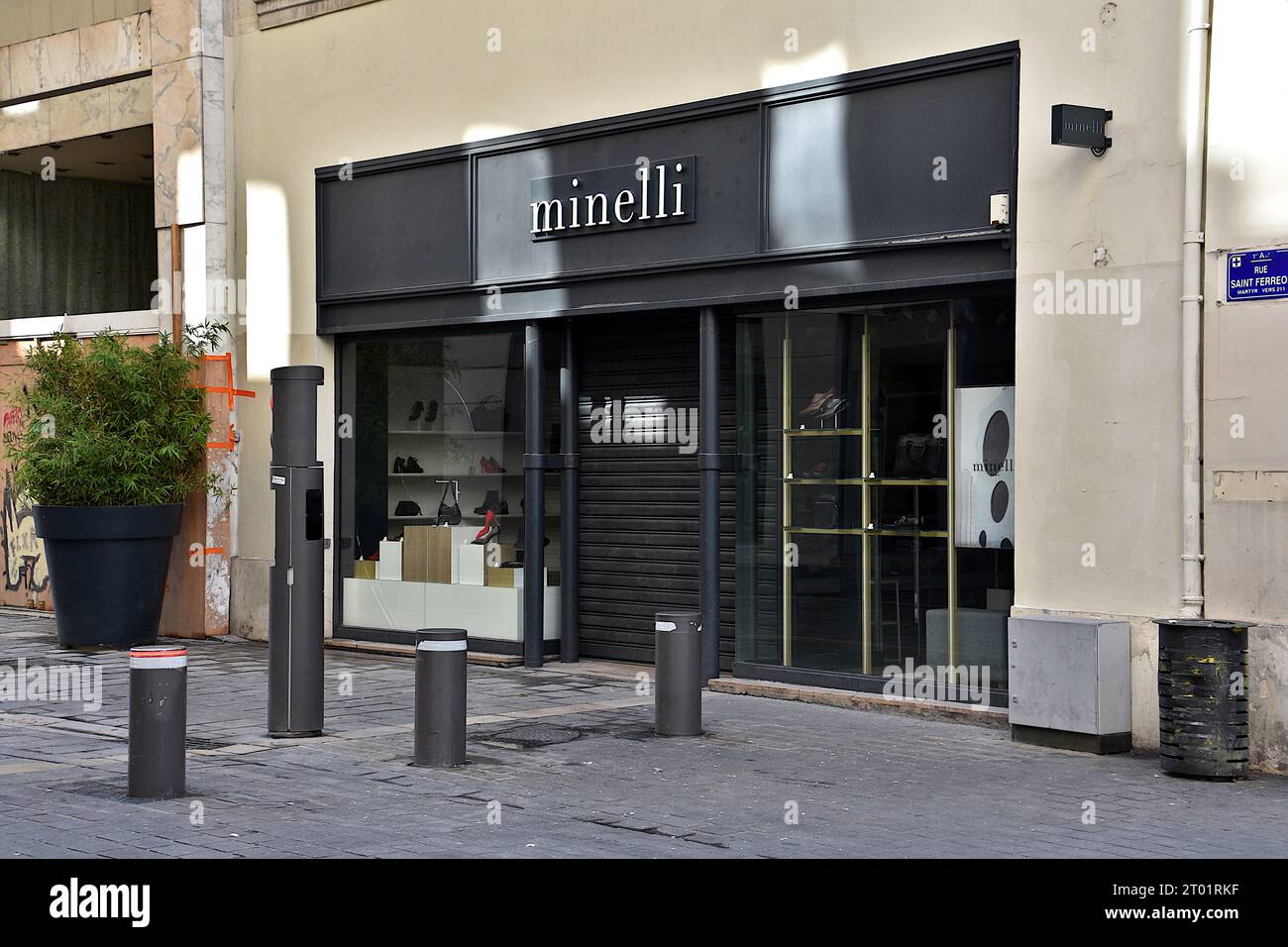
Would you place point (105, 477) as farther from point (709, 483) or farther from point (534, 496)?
point (709, 483)

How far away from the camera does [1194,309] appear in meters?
9.60

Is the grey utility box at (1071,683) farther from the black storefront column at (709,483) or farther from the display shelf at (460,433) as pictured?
the display shelf at (460,433)

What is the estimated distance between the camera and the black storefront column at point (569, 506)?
13977 mm

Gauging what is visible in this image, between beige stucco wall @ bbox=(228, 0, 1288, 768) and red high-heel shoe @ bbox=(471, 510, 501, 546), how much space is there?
3.39 m

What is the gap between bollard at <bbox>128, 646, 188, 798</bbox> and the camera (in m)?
8.02

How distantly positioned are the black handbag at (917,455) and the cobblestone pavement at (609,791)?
1.77m

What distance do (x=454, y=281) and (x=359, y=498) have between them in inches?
99.1

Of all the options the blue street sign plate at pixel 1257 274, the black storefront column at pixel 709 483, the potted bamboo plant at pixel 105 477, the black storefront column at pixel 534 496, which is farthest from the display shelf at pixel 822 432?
the potted bamboo plant at pixel 105 477

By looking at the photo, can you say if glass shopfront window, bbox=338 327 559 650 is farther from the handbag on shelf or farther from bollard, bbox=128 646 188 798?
bollard, bbox=128 646 188 798

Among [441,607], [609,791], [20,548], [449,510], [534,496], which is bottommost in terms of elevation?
[609,791]

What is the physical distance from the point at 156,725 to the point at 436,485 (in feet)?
23.6

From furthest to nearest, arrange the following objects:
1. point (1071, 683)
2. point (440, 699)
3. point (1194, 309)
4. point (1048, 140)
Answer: point (1048, 140) → point (1071, 683) → point (1194, 309) → point (440, 699)

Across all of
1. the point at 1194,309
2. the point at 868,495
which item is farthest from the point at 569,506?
the point at 1194,309
